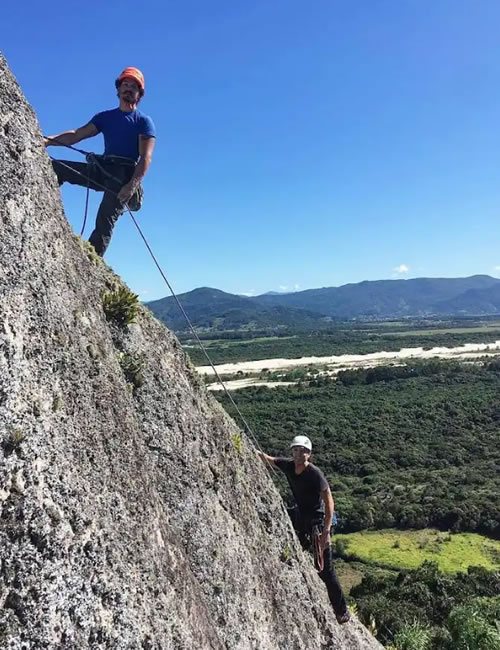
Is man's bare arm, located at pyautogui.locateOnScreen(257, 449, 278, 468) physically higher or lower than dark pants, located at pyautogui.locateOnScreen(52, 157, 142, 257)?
lower

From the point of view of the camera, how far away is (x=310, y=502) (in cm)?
860

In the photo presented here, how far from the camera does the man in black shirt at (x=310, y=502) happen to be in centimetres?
824

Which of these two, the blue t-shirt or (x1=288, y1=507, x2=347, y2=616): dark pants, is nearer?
the blue t-shirt

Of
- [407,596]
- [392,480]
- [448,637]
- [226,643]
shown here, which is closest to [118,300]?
[226,643]

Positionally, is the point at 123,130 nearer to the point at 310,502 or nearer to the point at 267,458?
the point at 267,458

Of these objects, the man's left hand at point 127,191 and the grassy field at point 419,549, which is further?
the grassy field at point 419,549

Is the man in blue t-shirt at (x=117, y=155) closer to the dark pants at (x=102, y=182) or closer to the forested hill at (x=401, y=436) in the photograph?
the dark pants at (x=102, y=182)

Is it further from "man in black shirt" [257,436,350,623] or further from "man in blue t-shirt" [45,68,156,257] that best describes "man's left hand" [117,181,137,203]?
"man in black shirt" [257,436,350,623]

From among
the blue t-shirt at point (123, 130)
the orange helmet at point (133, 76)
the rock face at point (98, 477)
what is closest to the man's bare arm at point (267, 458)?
the rock face at point (98, 477)

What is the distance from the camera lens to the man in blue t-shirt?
21.6ft

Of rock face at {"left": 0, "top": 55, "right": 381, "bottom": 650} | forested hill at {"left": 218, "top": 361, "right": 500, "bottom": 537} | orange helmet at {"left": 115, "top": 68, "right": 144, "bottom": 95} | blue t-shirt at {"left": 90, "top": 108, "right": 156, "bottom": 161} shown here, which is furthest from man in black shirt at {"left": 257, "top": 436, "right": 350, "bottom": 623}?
forested hill at {"left": 218, "top": 361, "right": 500, "bottom": 537}

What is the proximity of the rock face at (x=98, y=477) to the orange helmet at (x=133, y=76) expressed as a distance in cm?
195

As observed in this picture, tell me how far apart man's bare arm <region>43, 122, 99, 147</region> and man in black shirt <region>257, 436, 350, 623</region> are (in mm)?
5241

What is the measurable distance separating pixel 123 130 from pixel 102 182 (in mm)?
702
